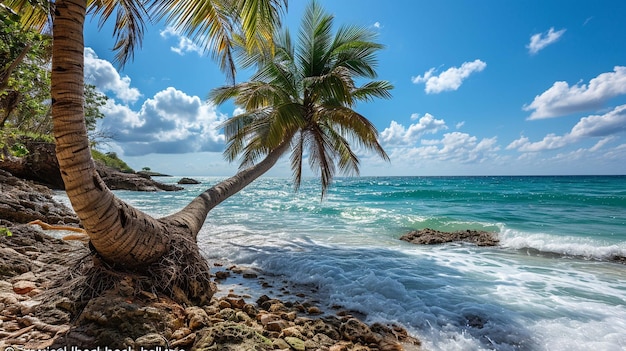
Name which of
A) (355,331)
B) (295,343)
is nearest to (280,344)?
(295,343)

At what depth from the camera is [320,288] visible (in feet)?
16.9

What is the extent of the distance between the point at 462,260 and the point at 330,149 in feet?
16.6

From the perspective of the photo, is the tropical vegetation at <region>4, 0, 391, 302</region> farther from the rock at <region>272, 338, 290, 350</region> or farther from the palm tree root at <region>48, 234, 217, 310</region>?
the rock at <region>272, 338, 290, 350</region>

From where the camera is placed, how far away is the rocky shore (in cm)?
242

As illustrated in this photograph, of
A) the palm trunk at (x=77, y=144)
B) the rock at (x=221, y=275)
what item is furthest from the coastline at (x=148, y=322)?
the rock at (x=221, y=275)

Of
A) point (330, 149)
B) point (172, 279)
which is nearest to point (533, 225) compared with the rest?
point (330, 149)

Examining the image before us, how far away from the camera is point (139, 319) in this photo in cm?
257

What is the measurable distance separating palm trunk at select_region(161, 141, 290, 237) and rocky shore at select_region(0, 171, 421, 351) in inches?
44.4

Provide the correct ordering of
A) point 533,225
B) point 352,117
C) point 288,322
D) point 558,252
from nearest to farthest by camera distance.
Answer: point 288,322 < point 558,252 < point 352,117 < point 533,225

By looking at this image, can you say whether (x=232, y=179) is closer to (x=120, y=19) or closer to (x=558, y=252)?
(x=120, y=19)

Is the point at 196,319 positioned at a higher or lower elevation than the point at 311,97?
lower

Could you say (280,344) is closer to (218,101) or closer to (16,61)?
(16,61)

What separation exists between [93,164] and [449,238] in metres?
9.62

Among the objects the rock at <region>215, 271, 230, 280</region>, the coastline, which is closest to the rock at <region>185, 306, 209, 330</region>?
the coastline
